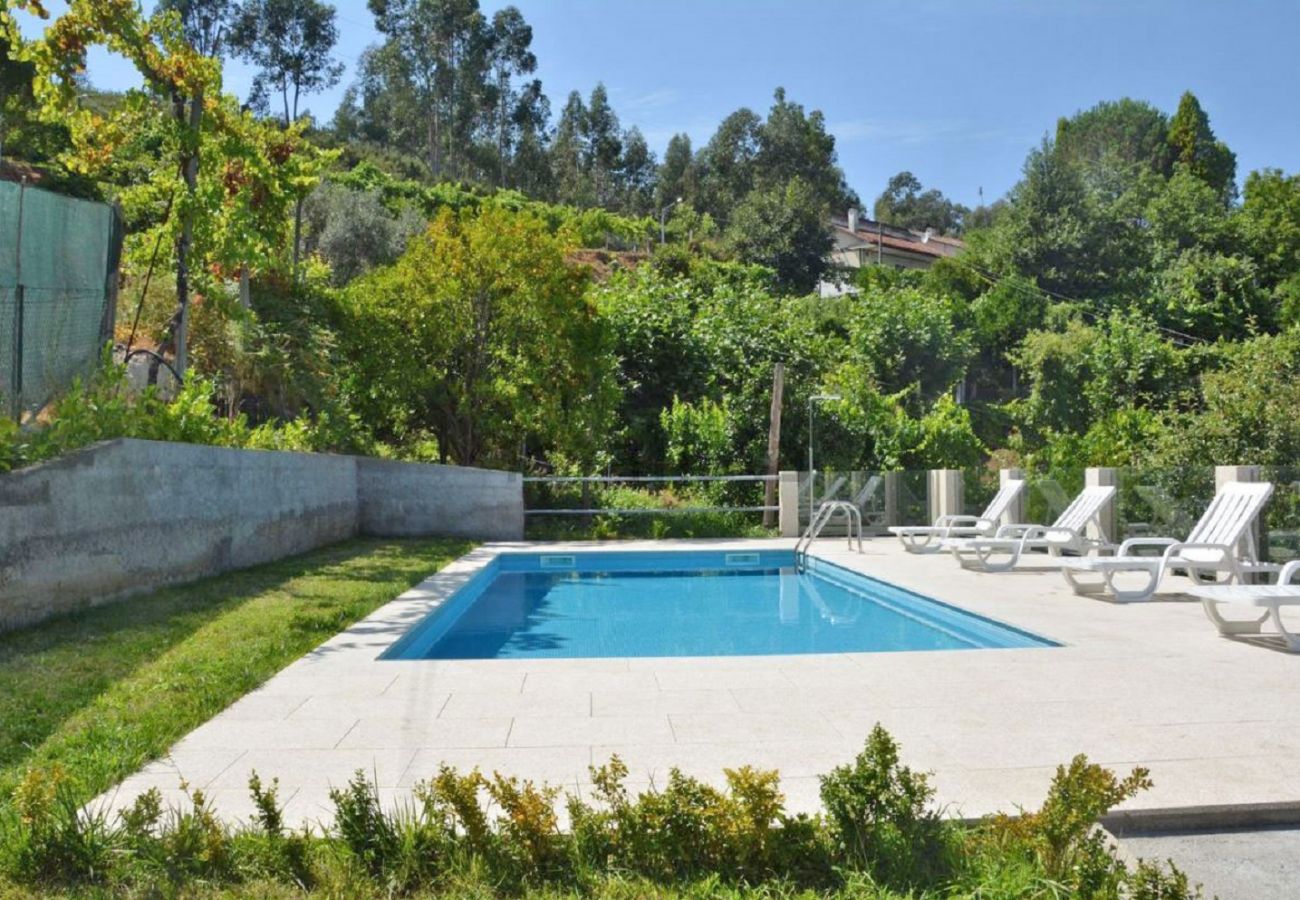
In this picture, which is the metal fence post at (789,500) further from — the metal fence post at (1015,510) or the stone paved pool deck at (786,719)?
the stone paved pool deck at (786,719)

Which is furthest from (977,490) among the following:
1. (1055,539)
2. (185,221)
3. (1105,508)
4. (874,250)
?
(874,250)

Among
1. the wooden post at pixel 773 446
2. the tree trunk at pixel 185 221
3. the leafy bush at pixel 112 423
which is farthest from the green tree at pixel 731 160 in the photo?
the leafy bush at pixel 112 423

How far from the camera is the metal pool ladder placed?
1638 cm

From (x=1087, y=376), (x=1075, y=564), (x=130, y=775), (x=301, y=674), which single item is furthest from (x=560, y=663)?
(x=1087, y=376)

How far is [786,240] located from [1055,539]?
104 feet

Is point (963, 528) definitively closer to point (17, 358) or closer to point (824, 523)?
point (824, 523)

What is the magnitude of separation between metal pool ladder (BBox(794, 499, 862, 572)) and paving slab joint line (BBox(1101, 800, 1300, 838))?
12.1 m

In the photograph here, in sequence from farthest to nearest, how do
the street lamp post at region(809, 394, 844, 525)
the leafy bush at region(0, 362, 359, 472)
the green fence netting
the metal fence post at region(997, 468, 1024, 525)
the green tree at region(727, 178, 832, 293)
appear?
the green tree at region(727, 178, 832, 293)
the street lamp post at region(809, 394, 844, 525)
the metal fence post at region(997, 468, 1024, 525)
the green fence netting
the leafy bush at region(0, 362, 359, 472)

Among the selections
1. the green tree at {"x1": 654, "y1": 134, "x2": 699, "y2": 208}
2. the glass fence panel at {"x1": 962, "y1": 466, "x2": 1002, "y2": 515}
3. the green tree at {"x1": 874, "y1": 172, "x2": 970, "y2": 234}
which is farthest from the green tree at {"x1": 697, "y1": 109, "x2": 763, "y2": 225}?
the glass fence panel at {"x1": 962, "y1": 466, "x2": 1002, "y2": 515}

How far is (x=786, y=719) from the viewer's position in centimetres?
555

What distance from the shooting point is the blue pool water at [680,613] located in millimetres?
9594

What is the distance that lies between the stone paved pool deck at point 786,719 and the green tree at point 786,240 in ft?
118

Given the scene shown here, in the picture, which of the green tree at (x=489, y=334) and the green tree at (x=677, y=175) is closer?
the green tree at (x=489, y=334)

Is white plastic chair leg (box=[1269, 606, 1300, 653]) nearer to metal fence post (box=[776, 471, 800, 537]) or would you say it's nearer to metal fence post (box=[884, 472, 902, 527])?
metal fence post (box=[884, 472, 902, 527])
